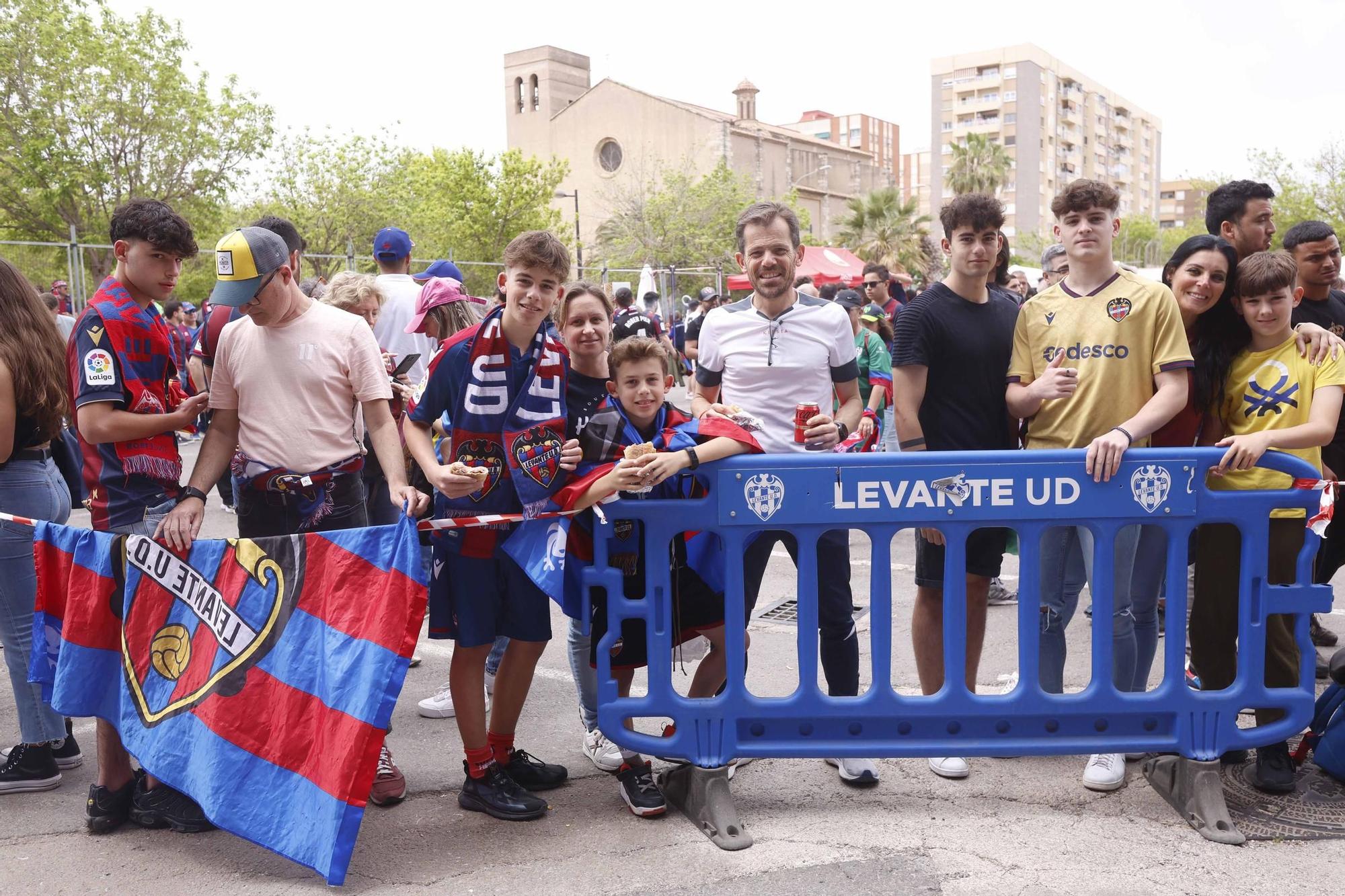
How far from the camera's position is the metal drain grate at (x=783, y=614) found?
6266 mm

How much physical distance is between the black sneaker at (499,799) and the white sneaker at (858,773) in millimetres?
1139

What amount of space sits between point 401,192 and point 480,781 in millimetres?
39210

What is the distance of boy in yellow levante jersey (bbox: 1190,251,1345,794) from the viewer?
3.79 m

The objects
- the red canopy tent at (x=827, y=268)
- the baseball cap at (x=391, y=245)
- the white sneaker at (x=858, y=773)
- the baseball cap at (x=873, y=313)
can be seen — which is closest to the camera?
the white sneaker at (x=858, y=773)

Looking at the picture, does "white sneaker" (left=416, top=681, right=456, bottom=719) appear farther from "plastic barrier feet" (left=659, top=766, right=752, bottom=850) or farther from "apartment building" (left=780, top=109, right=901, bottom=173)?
"apartment building" (left=780, top=109, right=901, bottom=173)

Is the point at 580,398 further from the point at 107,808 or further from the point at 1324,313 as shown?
the point at 1324,313

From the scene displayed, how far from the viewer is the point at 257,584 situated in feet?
11.7

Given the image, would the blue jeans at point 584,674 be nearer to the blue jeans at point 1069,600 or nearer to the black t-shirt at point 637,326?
the black t-shirt at point 637,326

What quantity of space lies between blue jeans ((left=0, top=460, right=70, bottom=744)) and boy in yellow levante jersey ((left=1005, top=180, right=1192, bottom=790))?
3.79 meters

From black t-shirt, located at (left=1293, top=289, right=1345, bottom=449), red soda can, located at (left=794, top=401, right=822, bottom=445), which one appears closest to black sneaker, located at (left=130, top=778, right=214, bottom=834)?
red soda can, located at (left=794, top=401, right=822, bottom=445)

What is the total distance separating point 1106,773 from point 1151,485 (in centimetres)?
113

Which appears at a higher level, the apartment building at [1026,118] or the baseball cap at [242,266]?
the apartment building at [1026,118]

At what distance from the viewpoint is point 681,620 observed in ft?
12.3

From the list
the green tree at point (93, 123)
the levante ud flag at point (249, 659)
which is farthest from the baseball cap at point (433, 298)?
the green tree at point (93, 123)
